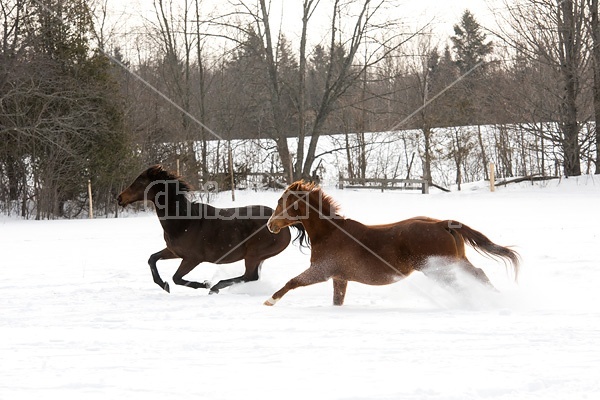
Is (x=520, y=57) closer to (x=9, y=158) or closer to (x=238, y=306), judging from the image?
(x=9, y=158)

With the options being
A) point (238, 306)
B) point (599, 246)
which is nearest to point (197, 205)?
point (238, 306)

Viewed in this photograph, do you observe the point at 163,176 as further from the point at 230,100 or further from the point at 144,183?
the point at 230,100

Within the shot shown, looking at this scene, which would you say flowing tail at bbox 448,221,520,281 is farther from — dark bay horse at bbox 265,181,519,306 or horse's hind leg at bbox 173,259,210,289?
horse's hind leg at bbox 173,259,210,289

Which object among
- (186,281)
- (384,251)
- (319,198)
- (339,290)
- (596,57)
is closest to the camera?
(384,251)

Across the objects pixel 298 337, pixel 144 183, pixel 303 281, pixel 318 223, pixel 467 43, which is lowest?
pixel 298 337

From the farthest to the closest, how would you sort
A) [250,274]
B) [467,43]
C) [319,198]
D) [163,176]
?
[467,43] < [163,176] < [250,274] < [319,198]

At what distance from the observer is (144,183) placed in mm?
8516

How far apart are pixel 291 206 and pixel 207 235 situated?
154 cm

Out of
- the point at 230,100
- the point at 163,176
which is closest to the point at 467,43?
the point at 230,100

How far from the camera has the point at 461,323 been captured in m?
5.09

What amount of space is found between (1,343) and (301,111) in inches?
1011

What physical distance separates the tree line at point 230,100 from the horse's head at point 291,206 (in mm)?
15086

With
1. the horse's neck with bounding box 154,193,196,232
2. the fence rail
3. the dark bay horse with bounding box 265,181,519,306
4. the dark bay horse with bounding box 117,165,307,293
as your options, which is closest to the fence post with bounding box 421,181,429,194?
the fence rail

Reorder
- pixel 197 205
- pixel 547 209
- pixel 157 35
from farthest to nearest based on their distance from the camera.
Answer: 1. pixel 157 35
2. pixel 547 209
3. pixel 197 205
